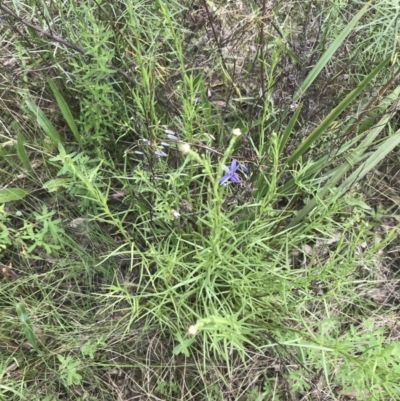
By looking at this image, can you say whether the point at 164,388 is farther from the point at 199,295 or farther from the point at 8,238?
the point at 8,238

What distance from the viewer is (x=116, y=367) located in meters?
1.77

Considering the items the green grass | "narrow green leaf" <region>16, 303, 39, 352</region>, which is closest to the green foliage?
the green grass

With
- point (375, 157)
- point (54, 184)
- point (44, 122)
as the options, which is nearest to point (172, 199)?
point (54, 184)

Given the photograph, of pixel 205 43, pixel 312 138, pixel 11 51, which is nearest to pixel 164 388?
pixel 312 138

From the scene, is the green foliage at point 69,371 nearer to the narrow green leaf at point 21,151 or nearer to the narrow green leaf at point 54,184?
the narrow green leaf at point 54,184

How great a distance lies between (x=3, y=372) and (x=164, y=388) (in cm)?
57

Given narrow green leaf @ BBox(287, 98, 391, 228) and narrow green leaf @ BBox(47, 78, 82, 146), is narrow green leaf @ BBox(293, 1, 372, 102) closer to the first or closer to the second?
narrow green leaf @ BBox(287, 98, 391, 228)

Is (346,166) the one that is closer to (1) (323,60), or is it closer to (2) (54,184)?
(1) (323,60)

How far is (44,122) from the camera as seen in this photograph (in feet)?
5.86

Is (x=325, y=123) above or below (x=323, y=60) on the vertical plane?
below

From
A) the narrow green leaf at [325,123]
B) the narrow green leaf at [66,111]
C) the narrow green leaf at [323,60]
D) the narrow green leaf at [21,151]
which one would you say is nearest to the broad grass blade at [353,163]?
the narrow green leaf at [325,123]

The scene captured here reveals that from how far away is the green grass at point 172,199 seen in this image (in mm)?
1602

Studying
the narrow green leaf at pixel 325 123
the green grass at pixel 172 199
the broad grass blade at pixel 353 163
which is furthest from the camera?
the broad grass blade at pixel 353 163

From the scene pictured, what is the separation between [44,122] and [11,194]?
30cm
